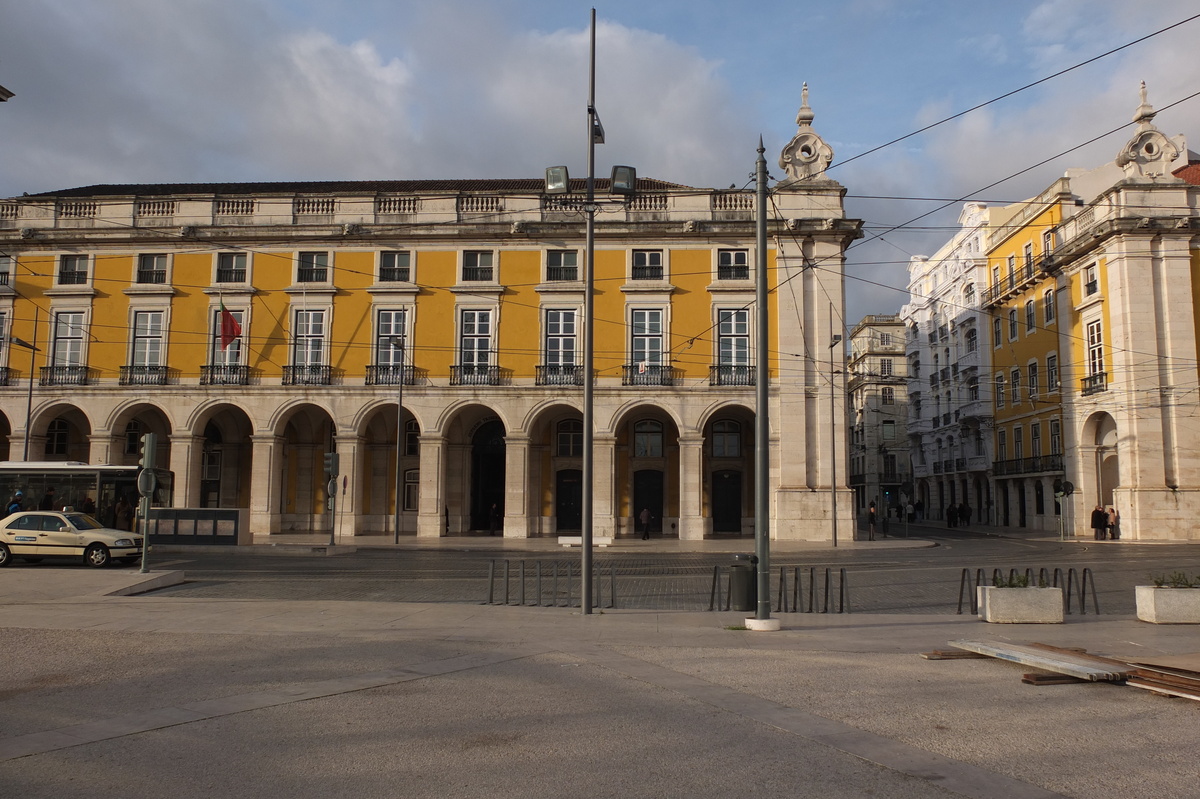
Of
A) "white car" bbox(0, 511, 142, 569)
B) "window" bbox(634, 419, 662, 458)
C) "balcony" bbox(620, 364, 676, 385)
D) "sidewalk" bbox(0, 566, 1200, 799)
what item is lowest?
"sidewalk" bbox(0, 566, 1200, 799)

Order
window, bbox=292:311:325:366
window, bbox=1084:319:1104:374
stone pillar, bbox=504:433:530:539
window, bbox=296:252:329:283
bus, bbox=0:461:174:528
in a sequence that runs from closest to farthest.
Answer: bus, bbox=0:461:174:528 → stone pillar, bbox=504:433:530:539 → window, bbox=292:311:325:366 → window, bbox=296:252:329:283 → window, bbox=1084:319:1104:374

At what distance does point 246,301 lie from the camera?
4078 cm

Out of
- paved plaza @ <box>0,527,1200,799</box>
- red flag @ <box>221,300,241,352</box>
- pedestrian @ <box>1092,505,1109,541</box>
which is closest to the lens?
paved plaza @ <box>0,527,1200,799</box>

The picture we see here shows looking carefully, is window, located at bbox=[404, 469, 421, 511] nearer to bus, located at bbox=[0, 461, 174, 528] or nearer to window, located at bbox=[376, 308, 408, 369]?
window, located at bbox=[376, 308, 408, 369]

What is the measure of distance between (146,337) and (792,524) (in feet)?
97.4

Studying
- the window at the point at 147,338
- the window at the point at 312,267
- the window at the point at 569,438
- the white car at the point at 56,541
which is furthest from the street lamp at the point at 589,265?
the window at the point at 147,338

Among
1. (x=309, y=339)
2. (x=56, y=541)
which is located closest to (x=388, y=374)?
(x=309, y=339)

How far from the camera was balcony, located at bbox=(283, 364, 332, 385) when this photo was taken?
40.1 meters

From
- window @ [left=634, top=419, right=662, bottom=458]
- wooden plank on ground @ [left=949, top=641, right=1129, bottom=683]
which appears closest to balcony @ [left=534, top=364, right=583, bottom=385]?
window @ [left=634, top=419, right=662, bottom=458]

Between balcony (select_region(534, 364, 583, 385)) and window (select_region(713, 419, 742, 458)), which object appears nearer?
balcony (select_region(534, 364, 583, 385))

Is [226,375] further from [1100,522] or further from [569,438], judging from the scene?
[1100,522]

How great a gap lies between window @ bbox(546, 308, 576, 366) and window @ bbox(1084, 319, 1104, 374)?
2472 cm

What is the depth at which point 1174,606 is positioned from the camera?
13.5 m

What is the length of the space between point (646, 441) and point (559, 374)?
5.81 metres
